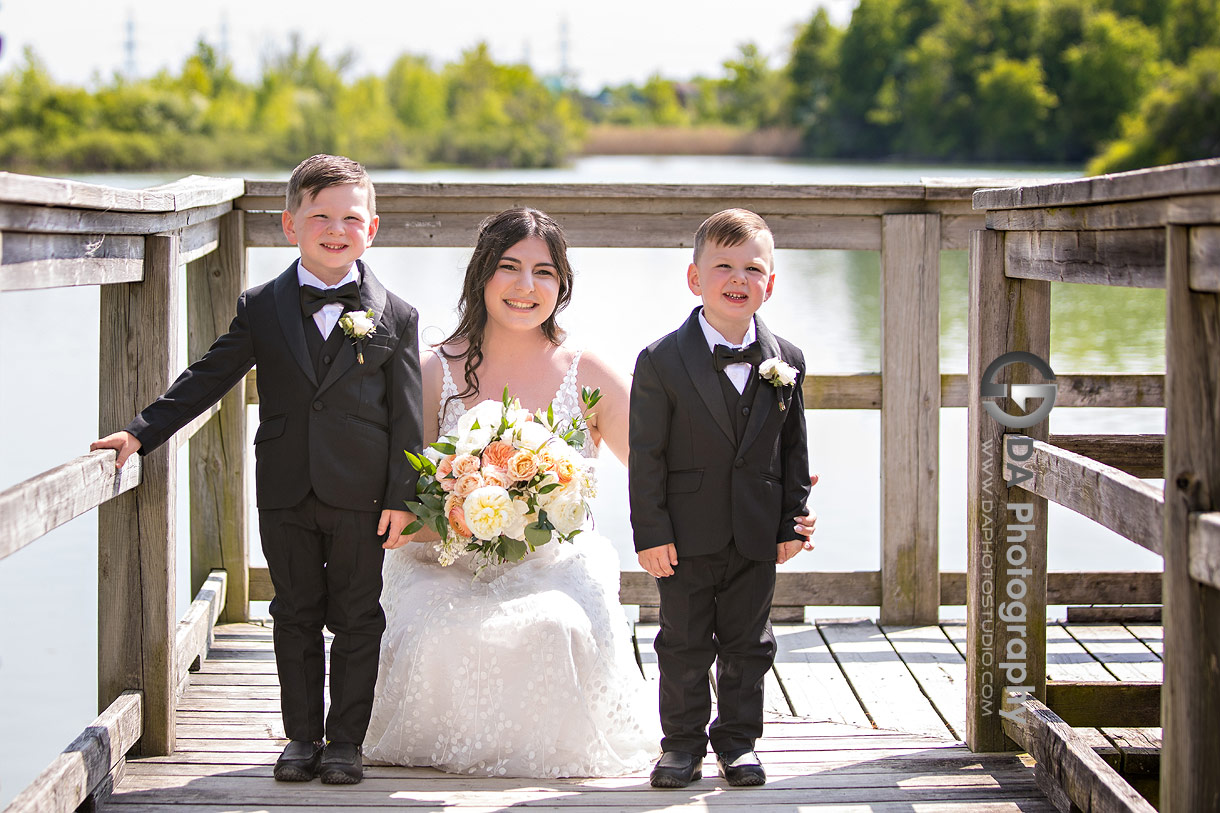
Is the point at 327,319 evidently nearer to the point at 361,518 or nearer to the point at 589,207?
the point at 361,518

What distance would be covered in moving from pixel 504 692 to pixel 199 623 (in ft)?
3.84

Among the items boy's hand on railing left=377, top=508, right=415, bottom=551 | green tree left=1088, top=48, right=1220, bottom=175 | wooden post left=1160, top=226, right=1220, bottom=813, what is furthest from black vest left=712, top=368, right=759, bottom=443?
green tree left=1088, top=48, right=1220, bottom=175

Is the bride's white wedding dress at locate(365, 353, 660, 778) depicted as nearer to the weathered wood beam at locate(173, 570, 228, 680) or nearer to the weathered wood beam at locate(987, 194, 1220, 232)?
the weathered wood beam at locate(173, 570, 228, 680)

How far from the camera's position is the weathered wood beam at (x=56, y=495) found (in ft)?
7.17

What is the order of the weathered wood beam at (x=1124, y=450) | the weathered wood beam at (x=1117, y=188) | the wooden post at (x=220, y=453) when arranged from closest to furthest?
1. the weathered wood beam at (x=1117, y=188)
2. the weathered wood beam at (x=1124, y=450)
3. the wooden post at (x=220, y=453)

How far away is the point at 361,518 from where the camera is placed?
2916 mm

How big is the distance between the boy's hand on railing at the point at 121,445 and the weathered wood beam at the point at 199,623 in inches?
22.5

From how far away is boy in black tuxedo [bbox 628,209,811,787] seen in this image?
2.93 metres

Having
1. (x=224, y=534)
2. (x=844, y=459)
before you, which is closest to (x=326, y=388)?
(x=224, y=534)

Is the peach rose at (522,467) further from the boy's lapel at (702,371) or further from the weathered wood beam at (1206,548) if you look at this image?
the weathered wood beam at (1206,548)

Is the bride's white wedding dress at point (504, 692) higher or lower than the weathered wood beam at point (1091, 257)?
lower

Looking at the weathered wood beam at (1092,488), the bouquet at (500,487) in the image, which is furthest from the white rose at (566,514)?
the weathered wood beam at (1092,488)

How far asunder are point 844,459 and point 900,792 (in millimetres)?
8661

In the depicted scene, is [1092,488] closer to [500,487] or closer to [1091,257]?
[1091,257]
